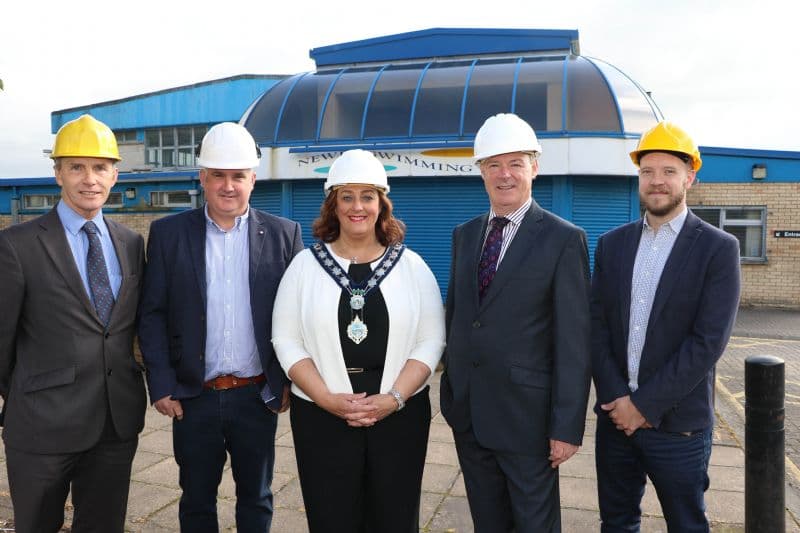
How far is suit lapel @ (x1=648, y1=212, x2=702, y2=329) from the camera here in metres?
2.80

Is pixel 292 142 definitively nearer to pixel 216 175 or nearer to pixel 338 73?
pixel 338 73

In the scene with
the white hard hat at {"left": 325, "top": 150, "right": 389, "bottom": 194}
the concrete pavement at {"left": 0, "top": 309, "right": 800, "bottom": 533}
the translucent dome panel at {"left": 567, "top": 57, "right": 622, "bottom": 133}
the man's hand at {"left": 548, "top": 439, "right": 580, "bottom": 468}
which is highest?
the translucent dome panel at {"left": 567, "top": 57, "right": 622, "bottom": 133}

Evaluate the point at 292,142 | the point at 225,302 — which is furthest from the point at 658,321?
the point at 292,142

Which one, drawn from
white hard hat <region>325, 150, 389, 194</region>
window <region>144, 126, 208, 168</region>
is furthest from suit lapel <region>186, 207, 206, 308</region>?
window <region>144, 126, 208, 168</region>

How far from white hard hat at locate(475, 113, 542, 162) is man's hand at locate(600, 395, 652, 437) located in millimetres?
1133

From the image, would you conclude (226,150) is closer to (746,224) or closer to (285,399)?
(285,399)

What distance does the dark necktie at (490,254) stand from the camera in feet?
9.33

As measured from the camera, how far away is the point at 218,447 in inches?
125

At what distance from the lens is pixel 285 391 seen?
314 centimetres

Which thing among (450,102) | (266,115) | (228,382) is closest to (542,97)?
(450,102)

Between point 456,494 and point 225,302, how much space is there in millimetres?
2244

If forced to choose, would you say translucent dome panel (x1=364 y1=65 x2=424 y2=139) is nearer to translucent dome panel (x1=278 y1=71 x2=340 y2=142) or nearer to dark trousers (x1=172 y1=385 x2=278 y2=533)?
translucent dome panel (x1=278 y1=71 x2=340 y2=142)

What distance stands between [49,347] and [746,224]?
1661 cm

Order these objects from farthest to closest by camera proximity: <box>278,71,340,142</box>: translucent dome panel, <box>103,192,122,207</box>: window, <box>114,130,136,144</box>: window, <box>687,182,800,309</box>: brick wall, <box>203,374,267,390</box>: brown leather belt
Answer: <box>114,130,136,144</box>: window < <box>103,192,122,207</box>: window < <box>687,182,800,309</box>: brick wall < <box>278,71,340,142</box>: translucent dome panel < <box>203,374,267,390</box>: brown leather belt
